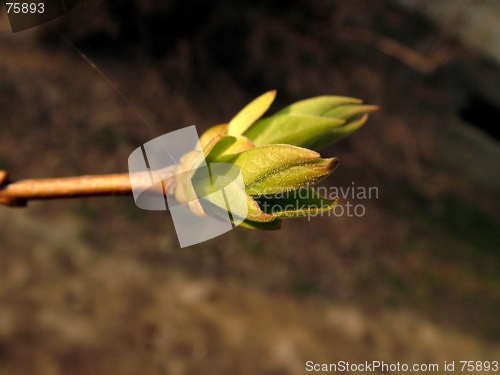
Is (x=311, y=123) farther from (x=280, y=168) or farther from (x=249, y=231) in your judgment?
(x=249, y=231)

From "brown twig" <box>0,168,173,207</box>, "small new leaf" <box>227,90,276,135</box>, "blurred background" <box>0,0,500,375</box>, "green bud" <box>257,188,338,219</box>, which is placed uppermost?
"small new leaf" <box>227,90,276,135</box>

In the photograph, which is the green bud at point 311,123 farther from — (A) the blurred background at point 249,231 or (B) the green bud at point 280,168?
(A) the blurred background at point 249,231

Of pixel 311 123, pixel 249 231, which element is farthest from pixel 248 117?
pixel 249 231

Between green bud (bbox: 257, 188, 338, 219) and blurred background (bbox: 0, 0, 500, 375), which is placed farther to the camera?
blurred background (bbox: 0, 0, 500, 375)

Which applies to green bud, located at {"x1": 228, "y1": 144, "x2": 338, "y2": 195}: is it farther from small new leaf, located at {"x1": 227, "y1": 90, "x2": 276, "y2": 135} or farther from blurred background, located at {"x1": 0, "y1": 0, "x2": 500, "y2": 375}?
blurred background, located at {"x1": 0, "y1": 0, "x2": 500, "y2": 375}

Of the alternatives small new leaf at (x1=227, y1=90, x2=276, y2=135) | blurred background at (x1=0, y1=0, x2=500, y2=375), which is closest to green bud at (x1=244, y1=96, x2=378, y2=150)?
small new leaf at (x1=227, y1=90, x2=276, y2=135)

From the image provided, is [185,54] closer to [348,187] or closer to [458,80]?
[348,187]

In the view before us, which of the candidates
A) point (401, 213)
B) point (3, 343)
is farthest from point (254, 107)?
point (401, 213)

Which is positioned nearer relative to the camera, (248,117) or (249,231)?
(248,117)
